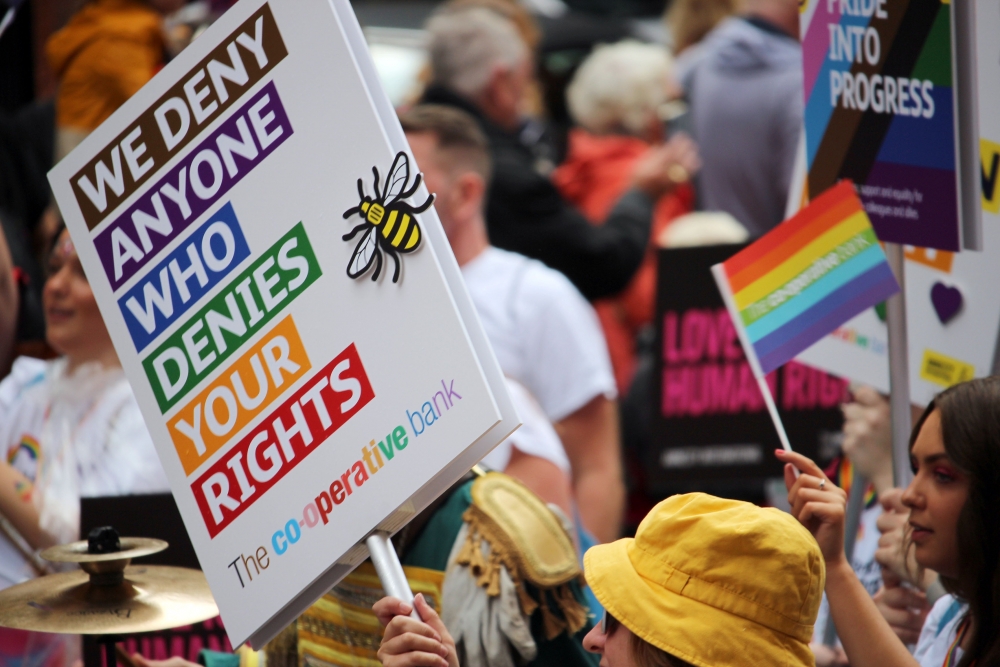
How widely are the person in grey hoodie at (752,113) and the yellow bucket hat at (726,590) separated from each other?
4.31 metres

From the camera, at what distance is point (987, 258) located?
2943 millimetres

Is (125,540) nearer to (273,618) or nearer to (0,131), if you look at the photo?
(273,618)

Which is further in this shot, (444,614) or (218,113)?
(444,614)

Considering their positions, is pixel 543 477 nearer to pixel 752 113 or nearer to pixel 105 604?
pixel 105 604

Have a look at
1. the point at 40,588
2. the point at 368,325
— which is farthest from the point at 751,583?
the point at 40,588

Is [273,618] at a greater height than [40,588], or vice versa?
[40,588]

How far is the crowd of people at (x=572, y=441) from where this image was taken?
1.94 meters

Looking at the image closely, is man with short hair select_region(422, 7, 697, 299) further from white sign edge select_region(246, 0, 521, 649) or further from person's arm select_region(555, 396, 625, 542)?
white sign edge select_region(246, 0, 521, 649)

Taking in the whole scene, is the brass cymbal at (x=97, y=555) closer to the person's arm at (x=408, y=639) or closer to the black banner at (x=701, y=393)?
the person's arm at (x=408, y=639)

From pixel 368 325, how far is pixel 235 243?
32cm

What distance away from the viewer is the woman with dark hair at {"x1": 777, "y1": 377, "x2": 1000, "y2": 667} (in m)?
2.25

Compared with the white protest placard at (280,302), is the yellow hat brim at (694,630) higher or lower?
lower

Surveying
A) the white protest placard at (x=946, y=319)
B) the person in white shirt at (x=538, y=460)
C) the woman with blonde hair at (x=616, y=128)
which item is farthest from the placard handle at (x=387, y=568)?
the woman with blonde hair at (x=616, y=128)

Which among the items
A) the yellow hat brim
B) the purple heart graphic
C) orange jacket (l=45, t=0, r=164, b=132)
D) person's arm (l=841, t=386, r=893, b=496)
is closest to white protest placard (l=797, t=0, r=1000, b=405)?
the purple heart graphic
